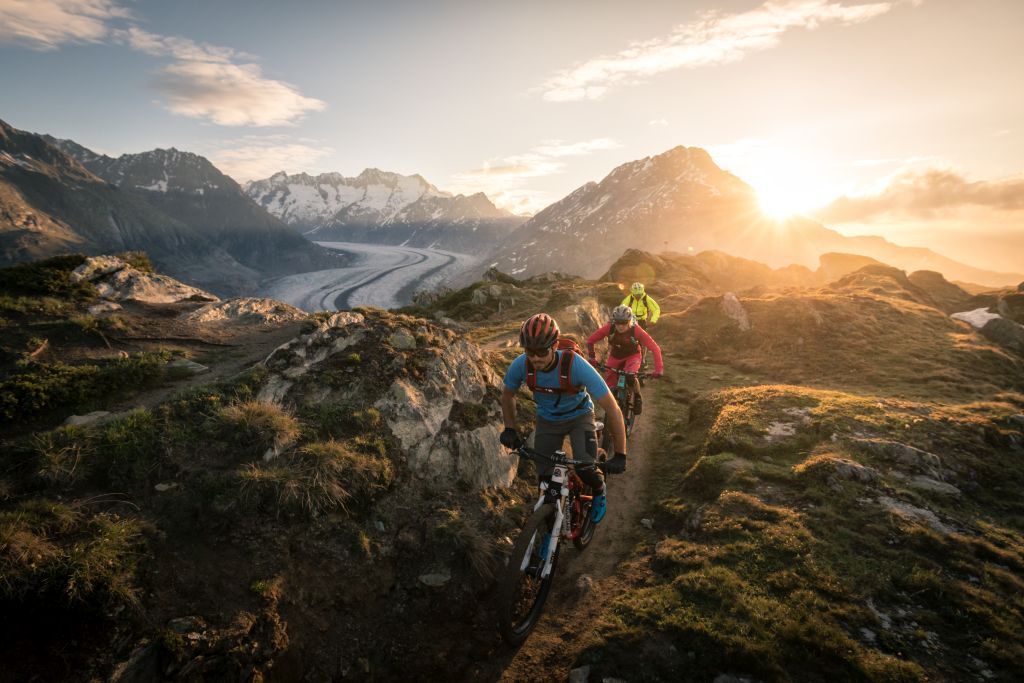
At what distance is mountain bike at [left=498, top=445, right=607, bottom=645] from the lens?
7285 millimetres

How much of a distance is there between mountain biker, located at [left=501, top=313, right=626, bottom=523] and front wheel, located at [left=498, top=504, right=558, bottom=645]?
106 centimetres

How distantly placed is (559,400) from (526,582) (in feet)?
11.4

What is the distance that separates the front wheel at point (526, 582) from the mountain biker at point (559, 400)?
1058 mm

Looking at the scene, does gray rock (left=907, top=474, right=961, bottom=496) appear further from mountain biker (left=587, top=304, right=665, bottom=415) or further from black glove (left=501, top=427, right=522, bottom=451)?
black glove (left=501, top=427, right=522, bottom=451)

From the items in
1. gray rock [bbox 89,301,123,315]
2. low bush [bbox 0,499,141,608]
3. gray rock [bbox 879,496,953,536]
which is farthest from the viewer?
gray rock [bbox 89,301,123,315]

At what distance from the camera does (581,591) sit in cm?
897

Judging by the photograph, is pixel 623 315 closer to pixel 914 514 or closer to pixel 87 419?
pixel 914 514

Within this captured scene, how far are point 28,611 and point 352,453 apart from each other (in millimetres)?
5144

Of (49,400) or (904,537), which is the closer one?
(904,537)

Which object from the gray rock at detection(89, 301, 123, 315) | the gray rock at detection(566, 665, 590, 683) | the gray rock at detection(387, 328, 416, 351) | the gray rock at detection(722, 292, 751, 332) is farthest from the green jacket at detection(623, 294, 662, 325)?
the gray rock at detection(89, 301, 123, 315)

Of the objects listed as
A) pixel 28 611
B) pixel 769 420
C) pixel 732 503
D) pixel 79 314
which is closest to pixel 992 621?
pixel 732 503

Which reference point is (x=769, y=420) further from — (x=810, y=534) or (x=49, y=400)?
(x=49, y=400)

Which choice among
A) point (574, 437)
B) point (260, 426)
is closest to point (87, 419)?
point (260, 426)

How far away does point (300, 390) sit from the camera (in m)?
11.7
